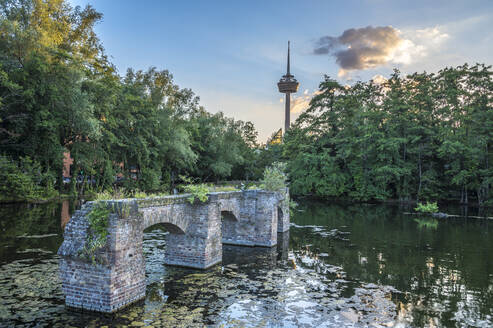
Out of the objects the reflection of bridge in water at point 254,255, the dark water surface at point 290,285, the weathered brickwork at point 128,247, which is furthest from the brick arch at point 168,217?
the reflection of bridge in water at point 254,255

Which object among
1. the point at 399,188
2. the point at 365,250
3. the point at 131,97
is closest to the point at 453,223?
the point at 365,250

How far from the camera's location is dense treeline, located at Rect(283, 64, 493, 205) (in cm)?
4094

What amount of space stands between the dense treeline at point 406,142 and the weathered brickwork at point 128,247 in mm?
34156

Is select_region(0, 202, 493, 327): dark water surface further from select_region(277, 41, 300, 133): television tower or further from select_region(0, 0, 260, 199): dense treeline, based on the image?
select_region(277, 41, 300, 133): television tower

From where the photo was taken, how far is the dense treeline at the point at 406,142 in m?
40.9

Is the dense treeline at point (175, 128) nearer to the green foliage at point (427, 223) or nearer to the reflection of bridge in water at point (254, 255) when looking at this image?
the green foliage at point (427, 223)

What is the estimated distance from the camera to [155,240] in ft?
58.9

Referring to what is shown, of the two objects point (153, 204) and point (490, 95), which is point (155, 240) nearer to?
point (153, 204)

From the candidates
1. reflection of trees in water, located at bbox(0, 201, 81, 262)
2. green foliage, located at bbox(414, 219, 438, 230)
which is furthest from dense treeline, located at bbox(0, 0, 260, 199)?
green foliage, located at bbox(414, 219, 438, 230)

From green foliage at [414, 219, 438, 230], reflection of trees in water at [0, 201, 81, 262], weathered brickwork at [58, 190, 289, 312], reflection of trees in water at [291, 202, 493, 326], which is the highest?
weathered brickwork at [58, 190, 289, 312]

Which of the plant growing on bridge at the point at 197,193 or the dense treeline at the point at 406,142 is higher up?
the dense treeline at the point at 406,142

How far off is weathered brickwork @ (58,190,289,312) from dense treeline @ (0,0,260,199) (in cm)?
2165

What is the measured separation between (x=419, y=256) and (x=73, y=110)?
1178 inches

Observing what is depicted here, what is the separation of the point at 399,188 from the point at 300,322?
136ft
